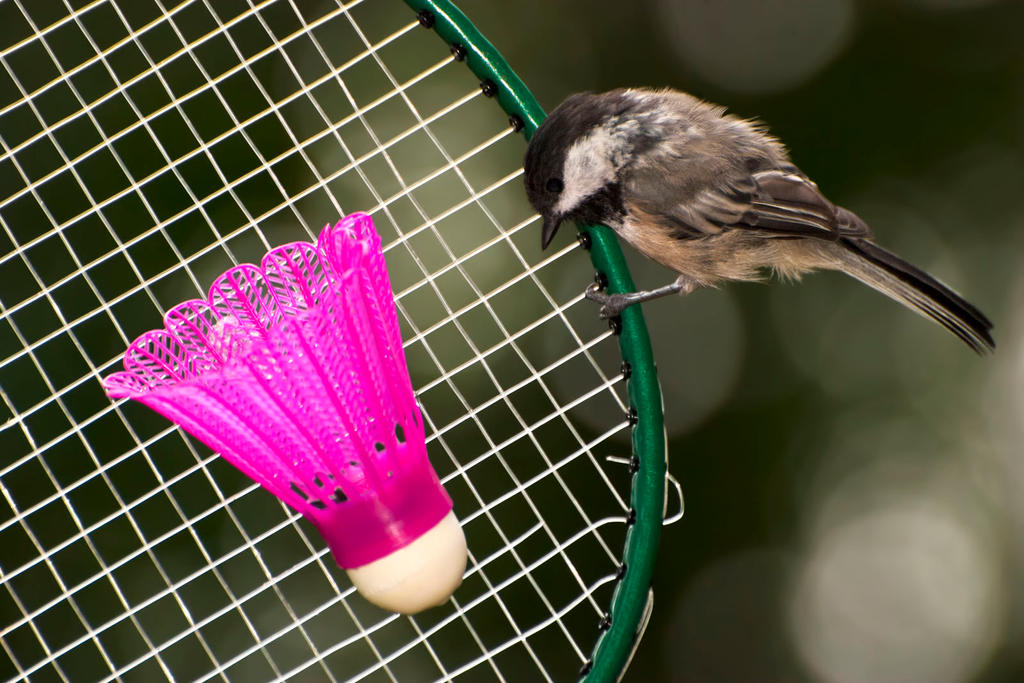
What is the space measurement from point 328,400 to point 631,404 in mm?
505

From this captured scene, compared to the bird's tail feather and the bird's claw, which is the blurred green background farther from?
the bird's claw

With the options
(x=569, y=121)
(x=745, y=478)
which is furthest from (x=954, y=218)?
(x=569, y=121)

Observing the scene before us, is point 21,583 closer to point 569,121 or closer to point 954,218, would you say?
point 569,121

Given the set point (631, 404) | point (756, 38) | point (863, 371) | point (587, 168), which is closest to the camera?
point (631, 404)

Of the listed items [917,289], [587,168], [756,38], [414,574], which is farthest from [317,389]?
[756,38]

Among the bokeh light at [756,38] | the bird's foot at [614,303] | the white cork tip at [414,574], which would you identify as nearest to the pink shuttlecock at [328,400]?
the white cork tip at [414,574]

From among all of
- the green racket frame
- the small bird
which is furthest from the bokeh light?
the green racket frame

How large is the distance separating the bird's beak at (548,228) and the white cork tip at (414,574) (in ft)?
2.01

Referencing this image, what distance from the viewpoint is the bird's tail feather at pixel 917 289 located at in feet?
5.47

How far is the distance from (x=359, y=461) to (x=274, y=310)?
0.24 metres

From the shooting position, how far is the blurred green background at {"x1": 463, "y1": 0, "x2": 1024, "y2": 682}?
9.46 feet

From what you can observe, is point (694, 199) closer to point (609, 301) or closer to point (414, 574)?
point (609, 301)

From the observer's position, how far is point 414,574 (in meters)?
1.30

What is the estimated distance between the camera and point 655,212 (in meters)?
1.72
